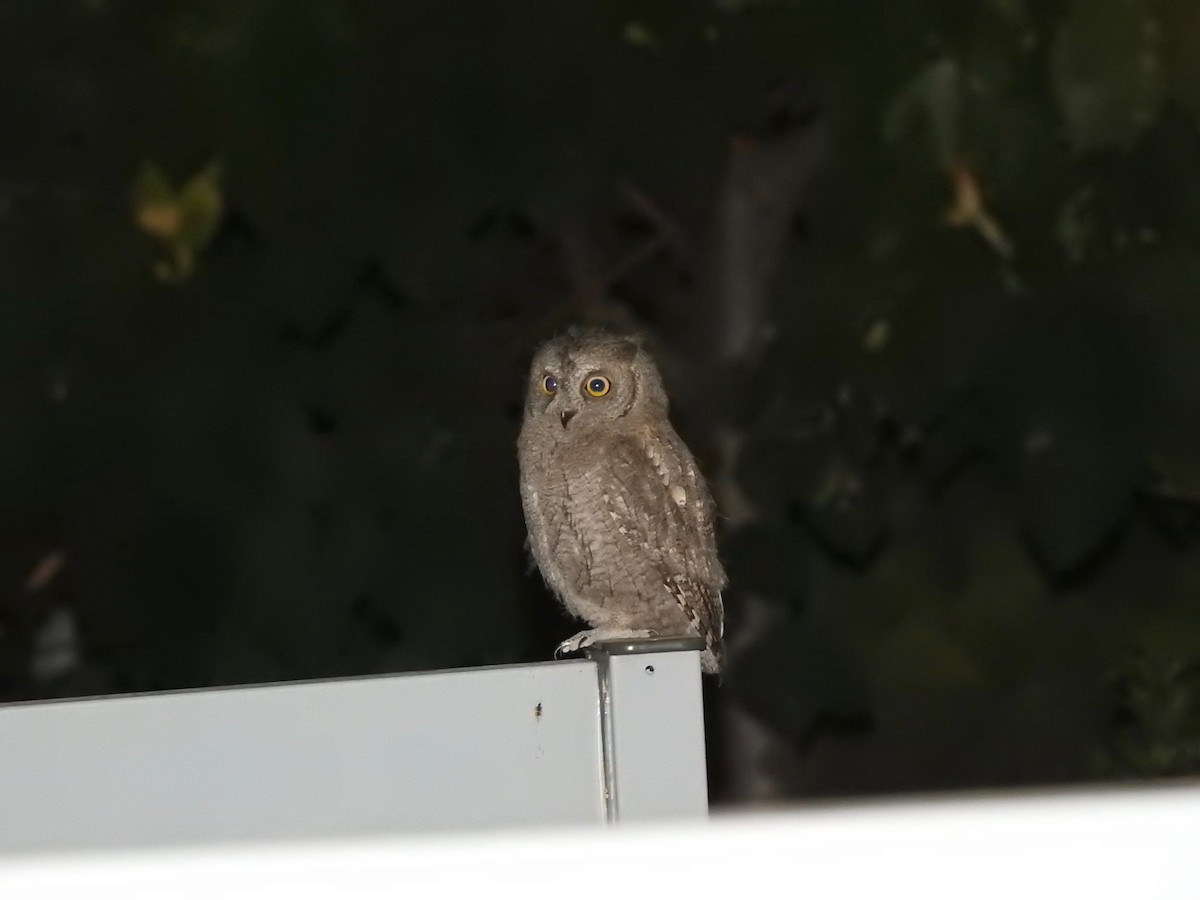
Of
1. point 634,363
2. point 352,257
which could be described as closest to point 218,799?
point 634,363

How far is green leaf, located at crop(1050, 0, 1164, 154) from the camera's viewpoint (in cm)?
256

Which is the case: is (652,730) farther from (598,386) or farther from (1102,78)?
(1102,78)

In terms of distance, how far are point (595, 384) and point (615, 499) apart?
19 cm

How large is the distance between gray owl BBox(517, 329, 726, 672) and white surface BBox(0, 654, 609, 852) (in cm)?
102

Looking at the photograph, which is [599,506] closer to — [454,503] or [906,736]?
[454,503]

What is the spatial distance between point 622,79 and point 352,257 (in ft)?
2.19

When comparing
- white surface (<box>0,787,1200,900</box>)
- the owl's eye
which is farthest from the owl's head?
white surface (<box>0,787,1200,900</box>)

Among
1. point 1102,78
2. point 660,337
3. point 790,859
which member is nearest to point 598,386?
point 660,337

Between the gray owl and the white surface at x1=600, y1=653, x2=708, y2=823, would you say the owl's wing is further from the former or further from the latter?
the white surface at x1=600, y1=653, x2=708, y2=823

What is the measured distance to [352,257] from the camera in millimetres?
2430

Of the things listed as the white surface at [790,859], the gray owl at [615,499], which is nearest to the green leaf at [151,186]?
the gray owl at [615,499]

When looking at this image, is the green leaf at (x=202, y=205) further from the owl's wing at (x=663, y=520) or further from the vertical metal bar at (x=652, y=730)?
the vertical metal bar at (x=652, y=730)

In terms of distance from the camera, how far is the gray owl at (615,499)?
6.10 ft

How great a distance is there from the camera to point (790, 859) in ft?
0.65
